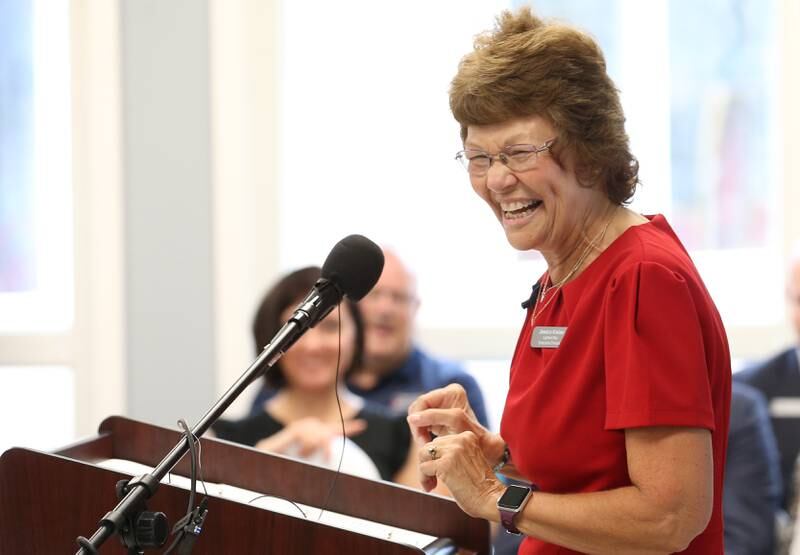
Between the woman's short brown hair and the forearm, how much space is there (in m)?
0.43

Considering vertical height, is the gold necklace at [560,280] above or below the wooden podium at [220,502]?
above

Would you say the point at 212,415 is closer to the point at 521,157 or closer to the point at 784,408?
the point at 521,157

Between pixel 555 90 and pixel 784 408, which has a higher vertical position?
pixel 555 90

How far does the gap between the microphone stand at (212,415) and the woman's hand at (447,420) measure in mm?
249

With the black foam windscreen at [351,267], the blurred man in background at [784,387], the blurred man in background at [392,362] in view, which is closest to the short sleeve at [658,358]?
the black foam windscreen at [351,267]

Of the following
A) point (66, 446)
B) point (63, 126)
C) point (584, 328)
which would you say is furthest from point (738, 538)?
point (63, 126)

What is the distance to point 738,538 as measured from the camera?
3074mm

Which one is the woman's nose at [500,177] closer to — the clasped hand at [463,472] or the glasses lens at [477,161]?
the glasses lens at [477,161]

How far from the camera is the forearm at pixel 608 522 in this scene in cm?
130

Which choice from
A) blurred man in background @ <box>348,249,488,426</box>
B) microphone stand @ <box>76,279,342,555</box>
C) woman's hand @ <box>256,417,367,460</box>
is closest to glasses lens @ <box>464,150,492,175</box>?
microphone stand @ <box>76,279,342,555</box>

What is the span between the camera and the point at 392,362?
363cm

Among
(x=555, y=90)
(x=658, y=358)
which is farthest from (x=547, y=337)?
(x=555, y=90)

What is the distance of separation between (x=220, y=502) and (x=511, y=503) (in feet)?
1.21

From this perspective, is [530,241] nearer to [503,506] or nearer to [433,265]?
[503,506]
